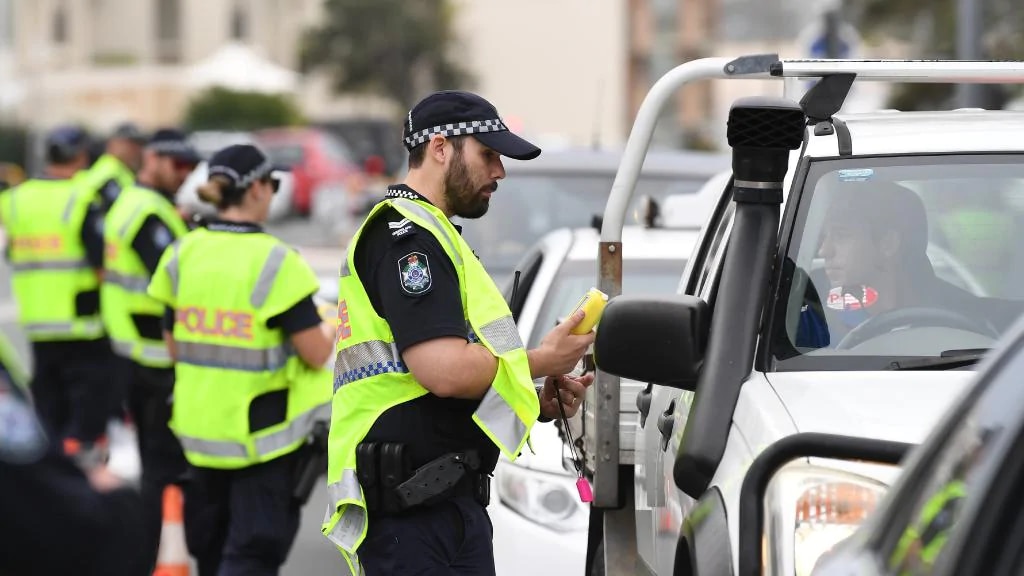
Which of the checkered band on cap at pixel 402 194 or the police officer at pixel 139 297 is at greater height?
the checkered band on cap at pixel 402 194

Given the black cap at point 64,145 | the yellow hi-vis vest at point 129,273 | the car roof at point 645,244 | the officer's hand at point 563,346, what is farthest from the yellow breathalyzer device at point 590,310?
the black cap at point 64,145

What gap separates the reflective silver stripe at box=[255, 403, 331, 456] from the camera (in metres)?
6.79

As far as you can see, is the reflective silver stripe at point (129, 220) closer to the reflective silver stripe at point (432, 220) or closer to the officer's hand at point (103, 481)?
the reflective silver stripe at point (432, 220)

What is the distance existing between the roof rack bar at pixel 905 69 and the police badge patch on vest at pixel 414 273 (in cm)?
102

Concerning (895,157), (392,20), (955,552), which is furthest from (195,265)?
(392,20)

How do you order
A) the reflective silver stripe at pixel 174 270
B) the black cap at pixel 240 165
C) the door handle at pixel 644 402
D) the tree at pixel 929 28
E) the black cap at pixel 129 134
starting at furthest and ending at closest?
1. the tree at pixel 929 28
2. the black cap at pixel 129 134
3. the reflective silver stripe at pixel 174 270
4. the black cap at pixel 240 165
5. the door handle at pixel 644 402

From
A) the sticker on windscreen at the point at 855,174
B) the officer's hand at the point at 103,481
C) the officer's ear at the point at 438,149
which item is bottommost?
the officer's hand at the point at 103,481

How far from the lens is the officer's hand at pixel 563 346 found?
4602mm

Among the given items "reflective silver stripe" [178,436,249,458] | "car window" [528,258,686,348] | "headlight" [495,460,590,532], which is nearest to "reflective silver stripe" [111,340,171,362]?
"reflective silver stripe" [178,436,249,458]

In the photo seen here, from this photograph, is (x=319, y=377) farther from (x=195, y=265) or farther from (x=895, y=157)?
(x=895, y=157)

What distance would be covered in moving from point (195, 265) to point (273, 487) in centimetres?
87

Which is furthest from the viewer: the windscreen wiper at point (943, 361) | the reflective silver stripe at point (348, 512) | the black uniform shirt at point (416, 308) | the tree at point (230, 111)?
the tree at point (230, 111)

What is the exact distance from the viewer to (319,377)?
6.90 meters

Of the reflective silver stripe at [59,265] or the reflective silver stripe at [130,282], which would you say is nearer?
the reflective silver stripe at [130,282]
